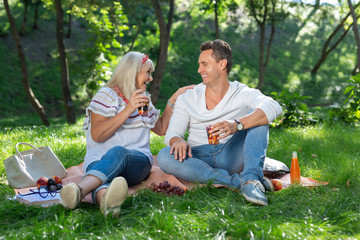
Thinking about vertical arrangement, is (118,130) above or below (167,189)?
above

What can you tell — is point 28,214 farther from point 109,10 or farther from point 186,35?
point 186,35

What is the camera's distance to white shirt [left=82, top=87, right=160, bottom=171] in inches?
134

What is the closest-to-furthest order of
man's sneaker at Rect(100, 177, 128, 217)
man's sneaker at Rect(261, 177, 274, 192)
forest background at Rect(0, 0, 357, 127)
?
man's sneaker at Rect(100, 177, 128, 217)
man's sneaker at Rect(261, 177, 274, 192)
forest background at Rect(0, 0, 357, 127)

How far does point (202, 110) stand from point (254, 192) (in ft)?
3.22

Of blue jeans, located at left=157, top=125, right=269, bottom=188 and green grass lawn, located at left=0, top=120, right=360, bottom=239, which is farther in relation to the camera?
blue jeans, located at left=157, top=125, right=269, bottom=188

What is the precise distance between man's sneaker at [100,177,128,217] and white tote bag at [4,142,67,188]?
4.03ft

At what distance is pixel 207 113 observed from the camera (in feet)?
12.0

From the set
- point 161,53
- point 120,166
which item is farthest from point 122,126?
point 161,53

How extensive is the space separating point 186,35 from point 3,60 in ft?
23.8

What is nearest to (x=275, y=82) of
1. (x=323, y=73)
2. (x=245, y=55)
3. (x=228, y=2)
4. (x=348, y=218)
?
(x=245, y=55)

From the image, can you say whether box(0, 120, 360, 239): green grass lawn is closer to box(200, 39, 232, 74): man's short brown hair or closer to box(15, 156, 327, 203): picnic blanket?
box(15, 156, 327, 203): picnic blanket

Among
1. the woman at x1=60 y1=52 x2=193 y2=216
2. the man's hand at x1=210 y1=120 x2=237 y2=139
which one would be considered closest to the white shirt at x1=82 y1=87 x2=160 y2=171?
the woman at x1=60 y1=52 x2=193 y2=216

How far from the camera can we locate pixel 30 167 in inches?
145

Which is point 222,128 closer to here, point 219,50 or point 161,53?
point 219,50
